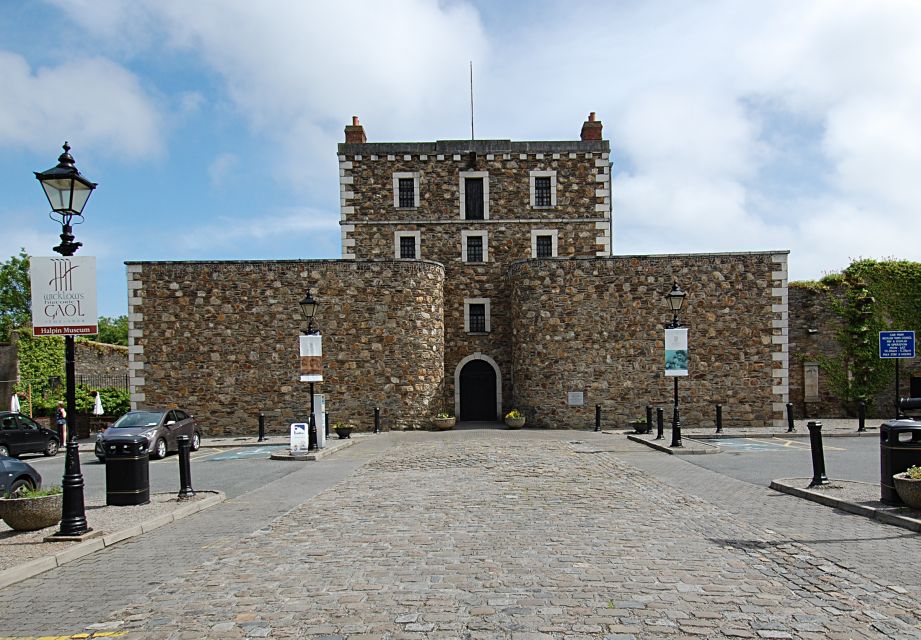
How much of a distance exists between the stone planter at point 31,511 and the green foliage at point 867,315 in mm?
27147

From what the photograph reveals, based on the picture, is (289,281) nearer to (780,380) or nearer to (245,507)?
(245,507)

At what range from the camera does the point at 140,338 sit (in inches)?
961

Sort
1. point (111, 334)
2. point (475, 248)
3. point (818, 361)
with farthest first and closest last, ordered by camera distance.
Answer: point (111, 334), point (475, 248), point (818, 361)

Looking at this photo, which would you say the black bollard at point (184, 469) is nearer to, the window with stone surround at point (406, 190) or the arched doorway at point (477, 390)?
the arched doorway at point (477, 390)

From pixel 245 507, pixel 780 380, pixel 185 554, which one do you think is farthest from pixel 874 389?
pixel 185 554

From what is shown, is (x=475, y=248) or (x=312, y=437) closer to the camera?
(x=312, y=437)

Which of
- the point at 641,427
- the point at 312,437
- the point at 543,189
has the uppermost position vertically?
the point at 543,189

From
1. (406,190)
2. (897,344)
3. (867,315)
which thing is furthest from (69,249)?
(867,315)

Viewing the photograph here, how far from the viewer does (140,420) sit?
1850 cm

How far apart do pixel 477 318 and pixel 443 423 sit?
4960mm

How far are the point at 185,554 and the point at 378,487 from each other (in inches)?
Result: 182

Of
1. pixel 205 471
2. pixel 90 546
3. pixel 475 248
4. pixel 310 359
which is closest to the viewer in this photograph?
pixel 90 546

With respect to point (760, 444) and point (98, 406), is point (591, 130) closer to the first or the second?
point (760, 444)

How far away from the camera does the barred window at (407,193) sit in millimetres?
28625
